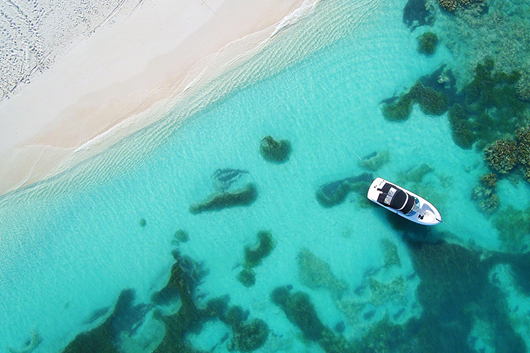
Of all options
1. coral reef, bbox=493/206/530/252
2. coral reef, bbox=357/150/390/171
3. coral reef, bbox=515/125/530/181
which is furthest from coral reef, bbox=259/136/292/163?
coral reef, bbox=515/125/530/181

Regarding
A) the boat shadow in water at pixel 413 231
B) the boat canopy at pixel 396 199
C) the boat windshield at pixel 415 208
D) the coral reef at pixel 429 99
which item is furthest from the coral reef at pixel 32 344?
the coral reef at pixel 429 99

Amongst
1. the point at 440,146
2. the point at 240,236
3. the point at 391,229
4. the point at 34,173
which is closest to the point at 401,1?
the point at 440,146

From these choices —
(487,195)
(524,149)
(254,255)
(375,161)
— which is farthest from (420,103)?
(254,255)

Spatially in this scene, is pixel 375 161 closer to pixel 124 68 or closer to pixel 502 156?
pixel 502 156

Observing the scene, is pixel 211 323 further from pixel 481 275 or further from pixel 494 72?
pixel 494 72

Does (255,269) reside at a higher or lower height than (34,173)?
lower

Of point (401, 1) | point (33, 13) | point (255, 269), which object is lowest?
point (255, 269)

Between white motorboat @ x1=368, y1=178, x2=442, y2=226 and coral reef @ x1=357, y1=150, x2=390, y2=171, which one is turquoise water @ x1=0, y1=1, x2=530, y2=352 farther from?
white motorboat @ x1=368, y1=178, x2=442, y2=226
